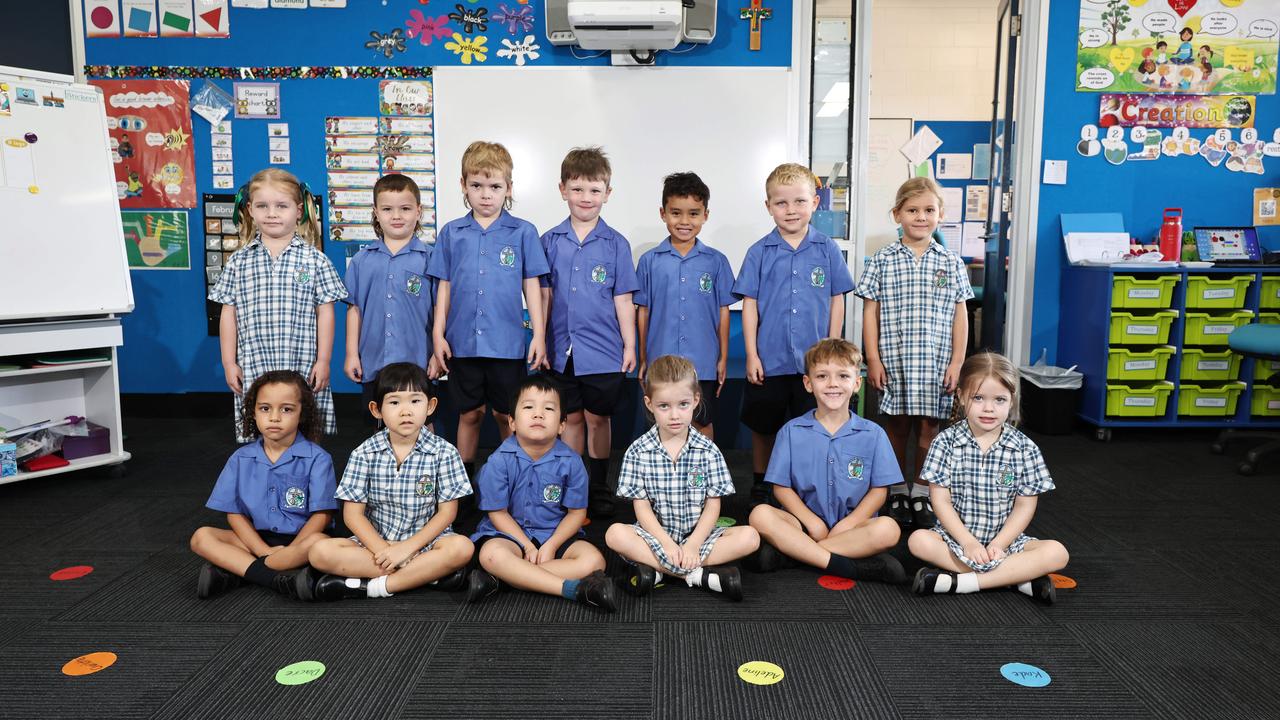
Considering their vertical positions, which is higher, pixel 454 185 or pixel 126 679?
pixel 454 185

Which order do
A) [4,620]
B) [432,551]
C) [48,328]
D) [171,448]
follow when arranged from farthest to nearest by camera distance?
[171,448]
[48,328]
[432,551]
[4,620]

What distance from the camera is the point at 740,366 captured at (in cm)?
362

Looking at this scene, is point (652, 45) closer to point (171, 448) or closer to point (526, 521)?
point (526, 521)

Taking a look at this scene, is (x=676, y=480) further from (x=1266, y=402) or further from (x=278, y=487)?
(x=1266, y=402)

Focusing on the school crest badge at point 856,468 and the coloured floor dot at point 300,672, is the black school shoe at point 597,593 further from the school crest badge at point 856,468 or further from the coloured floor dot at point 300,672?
the school crest badge at point 856,468

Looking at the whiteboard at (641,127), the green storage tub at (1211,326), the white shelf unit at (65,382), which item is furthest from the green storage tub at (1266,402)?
the white shelf unit at (65,382)

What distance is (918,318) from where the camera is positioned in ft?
8.23

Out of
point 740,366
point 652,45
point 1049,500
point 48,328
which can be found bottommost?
point 1049,500

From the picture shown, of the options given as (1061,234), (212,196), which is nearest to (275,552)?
(212,196)

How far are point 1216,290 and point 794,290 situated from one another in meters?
2.22

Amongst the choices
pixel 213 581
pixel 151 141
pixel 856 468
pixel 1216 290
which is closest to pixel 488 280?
pixel 213 581

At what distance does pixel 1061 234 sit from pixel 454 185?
9.45 feet

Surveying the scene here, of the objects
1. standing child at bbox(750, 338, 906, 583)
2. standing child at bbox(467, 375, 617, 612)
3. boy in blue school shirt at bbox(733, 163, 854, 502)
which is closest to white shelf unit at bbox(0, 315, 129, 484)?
standing child at bbox(467, 375, 617, 612)

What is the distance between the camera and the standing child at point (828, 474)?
2.07 meters
